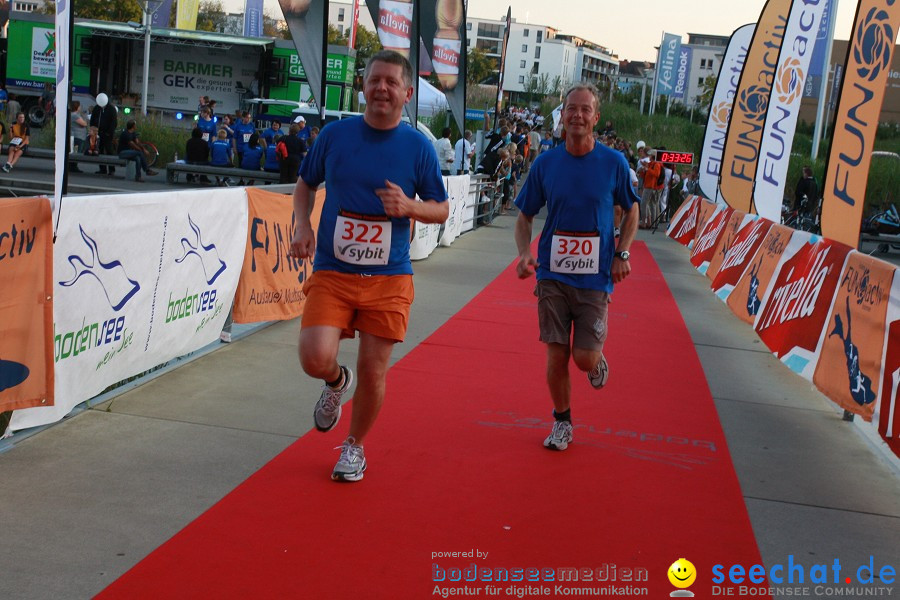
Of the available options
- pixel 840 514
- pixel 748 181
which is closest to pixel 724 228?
pixel 748 181

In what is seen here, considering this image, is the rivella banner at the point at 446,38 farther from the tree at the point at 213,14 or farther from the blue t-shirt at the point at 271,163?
the tree at the point at 213,14

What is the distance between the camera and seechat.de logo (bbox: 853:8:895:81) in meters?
8.49

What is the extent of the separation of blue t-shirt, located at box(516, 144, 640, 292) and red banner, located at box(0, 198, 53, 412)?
8.88 ft

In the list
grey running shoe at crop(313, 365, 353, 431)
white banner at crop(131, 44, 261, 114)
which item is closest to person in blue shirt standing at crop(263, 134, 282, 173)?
white banner at crop(131, 44, 261, 114)

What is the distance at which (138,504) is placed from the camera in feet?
14.9

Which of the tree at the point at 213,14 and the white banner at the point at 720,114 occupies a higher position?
the tree at the point at 213,14

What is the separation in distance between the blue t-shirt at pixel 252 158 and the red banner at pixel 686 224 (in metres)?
10.4

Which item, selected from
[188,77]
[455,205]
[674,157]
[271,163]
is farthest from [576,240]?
[188,77]

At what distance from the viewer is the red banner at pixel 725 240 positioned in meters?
14.4

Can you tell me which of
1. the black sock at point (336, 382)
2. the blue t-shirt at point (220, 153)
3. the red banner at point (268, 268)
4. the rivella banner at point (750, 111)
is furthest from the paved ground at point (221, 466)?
the blue t-shirt at point (220, 153)

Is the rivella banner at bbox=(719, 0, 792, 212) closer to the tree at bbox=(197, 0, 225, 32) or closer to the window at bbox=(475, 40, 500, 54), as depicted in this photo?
the tree at bbox=(197, 0, 225, 32)

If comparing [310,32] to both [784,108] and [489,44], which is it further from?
[489,44]

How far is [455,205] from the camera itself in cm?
1892

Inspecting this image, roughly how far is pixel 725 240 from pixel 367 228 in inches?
444
